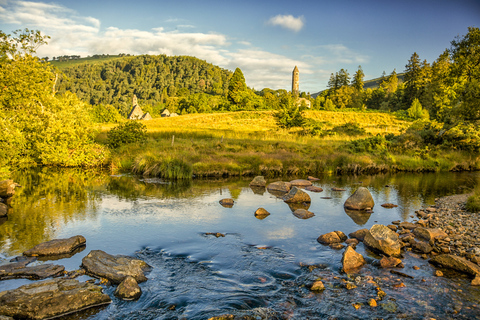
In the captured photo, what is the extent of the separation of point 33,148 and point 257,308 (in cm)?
2350

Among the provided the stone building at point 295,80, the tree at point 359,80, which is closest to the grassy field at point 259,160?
the tree at point 359,80

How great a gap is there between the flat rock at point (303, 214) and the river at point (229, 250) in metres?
0.25

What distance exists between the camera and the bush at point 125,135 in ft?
91.3

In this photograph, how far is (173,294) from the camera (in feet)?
22.5

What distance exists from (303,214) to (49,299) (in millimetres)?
9373

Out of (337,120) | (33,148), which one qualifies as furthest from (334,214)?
(337,120)

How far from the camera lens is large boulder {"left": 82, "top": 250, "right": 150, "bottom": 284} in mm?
7359

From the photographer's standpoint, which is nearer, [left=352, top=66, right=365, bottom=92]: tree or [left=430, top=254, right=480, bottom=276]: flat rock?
[left=430, top=254, right=480, bottom=276]: flat rock

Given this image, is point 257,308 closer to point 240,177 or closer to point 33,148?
point 240,177

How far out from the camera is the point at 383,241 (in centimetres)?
911

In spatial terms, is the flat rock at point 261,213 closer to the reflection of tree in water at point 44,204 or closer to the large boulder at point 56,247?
the large boulder at point 56,247

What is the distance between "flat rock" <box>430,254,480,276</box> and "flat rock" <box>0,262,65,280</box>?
9.26 metres

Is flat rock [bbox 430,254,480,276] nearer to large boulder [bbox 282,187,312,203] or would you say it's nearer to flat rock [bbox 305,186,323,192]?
large boulder [bbox 282,187,312,203]

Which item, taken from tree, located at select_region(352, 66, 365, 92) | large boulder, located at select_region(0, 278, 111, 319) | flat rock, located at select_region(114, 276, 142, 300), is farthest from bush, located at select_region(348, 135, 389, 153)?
tree, located at select_region(352, 66, 365, 92)
